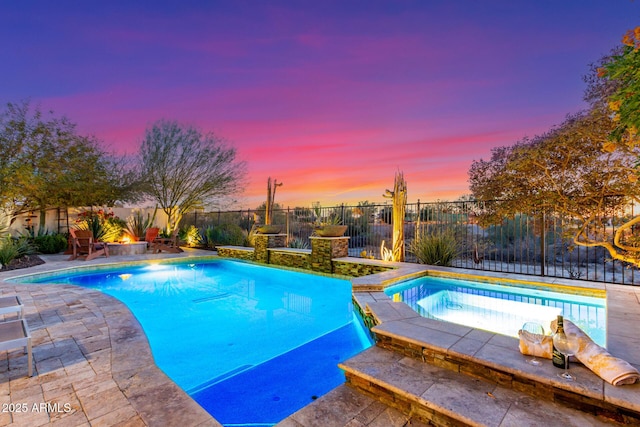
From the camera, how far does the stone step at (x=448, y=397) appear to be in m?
1.57

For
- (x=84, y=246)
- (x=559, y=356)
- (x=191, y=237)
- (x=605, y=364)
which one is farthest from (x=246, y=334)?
(x=191, y=237)

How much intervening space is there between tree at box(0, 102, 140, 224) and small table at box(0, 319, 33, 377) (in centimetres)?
909

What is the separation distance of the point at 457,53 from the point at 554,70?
1.96 m

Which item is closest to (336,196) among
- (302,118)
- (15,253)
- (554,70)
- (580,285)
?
(302,118)

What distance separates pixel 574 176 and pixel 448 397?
460cm

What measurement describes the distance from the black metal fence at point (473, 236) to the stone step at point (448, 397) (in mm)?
3616

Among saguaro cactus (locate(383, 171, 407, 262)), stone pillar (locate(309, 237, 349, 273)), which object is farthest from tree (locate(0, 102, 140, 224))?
saguaro cactus (locate(383, 171, 407, 262))

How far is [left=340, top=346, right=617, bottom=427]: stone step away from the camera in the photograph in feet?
5.14

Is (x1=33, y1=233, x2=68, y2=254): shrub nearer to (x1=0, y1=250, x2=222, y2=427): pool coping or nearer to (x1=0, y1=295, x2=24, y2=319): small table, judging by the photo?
(x1=0, y1=250, x2=222, y2=427): pool coping

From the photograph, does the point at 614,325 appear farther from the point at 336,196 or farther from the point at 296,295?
the point at 336,196

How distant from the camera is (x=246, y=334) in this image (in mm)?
3826

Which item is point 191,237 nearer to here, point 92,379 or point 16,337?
point 16,337

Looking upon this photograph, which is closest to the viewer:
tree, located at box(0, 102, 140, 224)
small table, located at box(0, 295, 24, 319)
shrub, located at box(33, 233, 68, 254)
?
small table, located at box(0, 295, 24, 319)

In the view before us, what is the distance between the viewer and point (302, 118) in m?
9.38
